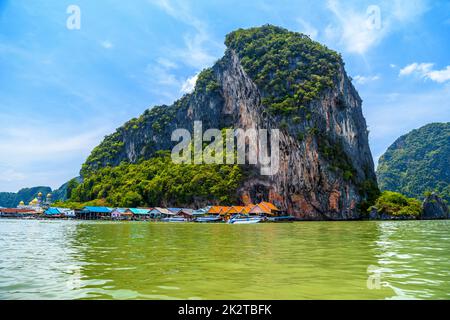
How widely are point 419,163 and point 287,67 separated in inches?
3614

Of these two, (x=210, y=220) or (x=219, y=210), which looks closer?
(x=210, y=220)

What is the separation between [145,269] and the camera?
10203mm

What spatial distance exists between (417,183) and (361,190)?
72.3 metres

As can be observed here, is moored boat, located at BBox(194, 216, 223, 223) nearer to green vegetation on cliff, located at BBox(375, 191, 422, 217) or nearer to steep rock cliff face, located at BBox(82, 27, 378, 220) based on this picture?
steep rock cliff face, located at BBox(82, 27, 378, 220)

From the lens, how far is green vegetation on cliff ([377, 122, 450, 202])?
13775cm

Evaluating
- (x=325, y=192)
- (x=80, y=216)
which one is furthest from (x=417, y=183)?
(x=80, y=216)

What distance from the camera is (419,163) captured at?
15275 centimetres

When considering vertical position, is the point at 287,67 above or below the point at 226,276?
above

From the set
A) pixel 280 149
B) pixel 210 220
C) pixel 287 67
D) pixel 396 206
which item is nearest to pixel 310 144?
pixel 280 149

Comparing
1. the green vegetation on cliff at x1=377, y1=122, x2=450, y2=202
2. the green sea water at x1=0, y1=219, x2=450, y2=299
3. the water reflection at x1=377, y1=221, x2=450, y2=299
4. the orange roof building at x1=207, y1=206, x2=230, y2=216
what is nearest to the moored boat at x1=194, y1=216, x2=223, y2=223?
the orange roof building at x1=207, y1=206, x2=230, y2=216

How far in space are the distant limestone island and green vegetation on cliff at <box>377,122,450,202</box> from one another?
14.1 m

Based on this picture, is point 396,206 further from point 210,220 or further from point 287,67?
point 287,67

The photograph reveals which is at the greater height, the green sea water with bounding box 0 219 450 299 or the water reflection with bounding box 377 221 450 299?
the green sea water with bounding box 0 219 450 299
